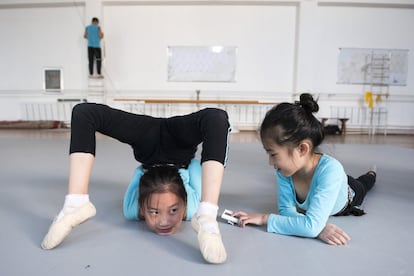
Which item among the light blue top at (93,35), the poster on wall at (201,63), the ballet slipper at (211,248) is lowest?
the ballet slipper at (211,248)

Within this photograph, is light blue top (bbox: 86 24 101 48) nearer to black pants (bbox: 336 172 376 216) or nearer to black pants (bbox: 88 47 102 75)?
black pants (bbox: 88 47 102 75)

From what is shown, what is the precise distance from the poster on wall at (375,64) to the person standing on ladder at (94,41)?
3758 mm

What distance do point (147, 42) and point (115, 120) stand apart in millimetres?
4433

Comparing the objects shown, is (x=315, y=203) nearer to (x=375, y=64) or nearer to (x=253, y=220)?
(x=253, y=220)

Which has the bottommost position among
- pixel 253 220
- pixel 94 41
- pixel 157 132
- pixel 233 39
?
pixel 253 220

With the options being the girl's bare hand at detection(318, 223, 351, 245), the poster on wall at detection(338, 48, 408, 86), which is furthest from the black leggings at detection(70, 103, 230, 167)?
the poster on wall at detection(338, 48, 408, 86)

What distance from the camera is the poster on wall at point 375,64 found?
16.8 ft

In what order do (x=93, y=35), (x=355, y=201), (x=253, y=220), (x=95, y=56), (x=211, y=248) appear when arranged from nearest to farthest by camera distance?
1. (x=211, y=248)
2. (x=253, y=220)
3. (x=355, y=201)
4. (x=93, y=35)
5. (x=95, y=56)

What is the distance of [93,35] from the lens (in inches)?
195

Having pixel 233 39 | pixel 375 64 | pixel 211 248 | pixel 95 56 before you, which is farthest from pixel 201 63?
pixel 211 248

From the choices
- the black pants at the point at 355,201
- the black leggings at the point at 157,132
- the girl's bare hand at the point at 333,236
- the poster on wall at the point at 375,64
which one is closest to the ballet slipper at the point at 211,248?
the black leggings at the point at 157,132

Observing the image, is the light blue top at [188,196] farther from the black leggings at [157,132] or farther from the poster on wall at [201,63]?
the poster on wall at [201,63]

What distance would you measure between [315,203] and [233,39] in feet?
15.1

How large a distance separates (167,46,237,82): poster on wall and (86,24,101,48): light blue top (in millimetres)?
1091
